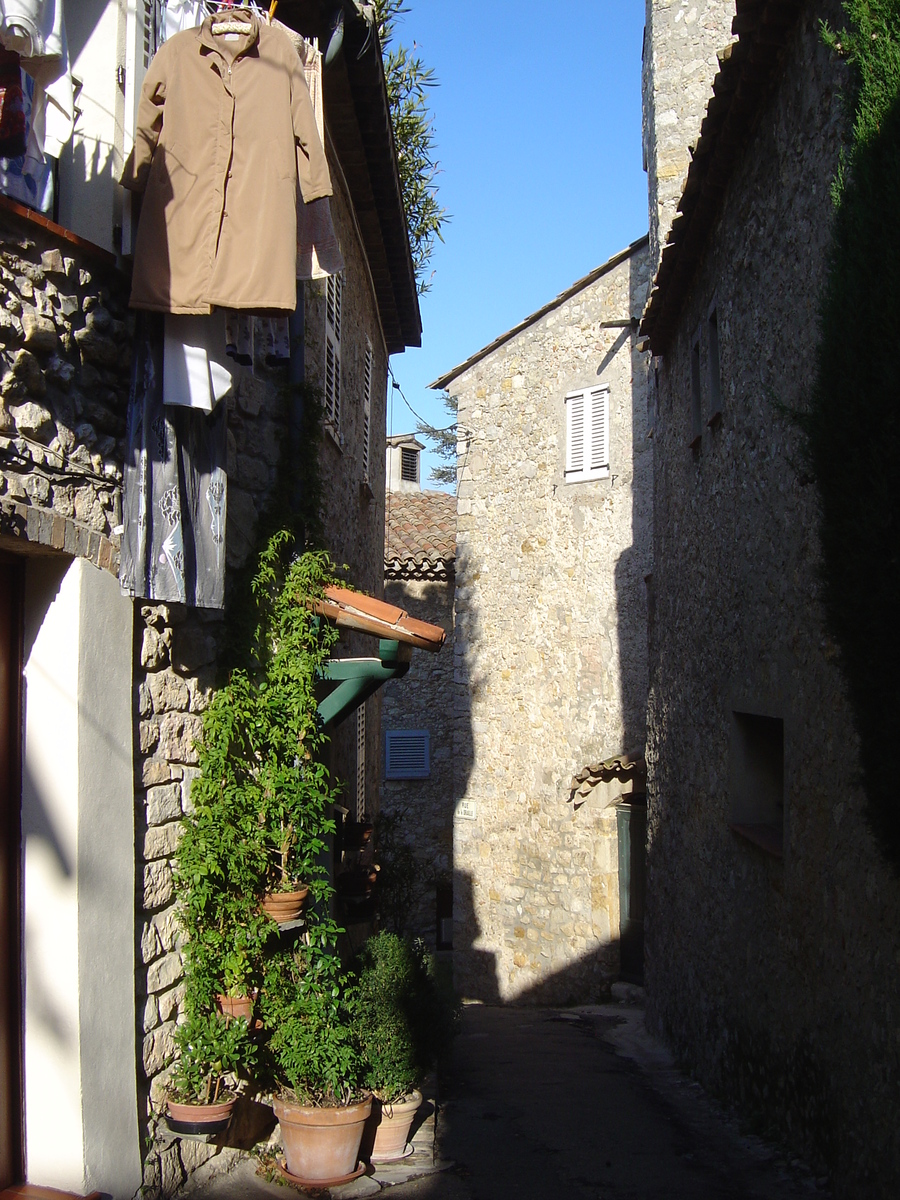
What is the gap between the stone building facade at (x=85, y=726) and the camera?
11.6 ft

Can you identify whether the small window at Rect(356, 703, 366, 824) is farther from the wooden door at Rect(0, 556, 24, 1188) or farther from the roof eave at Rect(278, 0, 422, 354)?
the wooden door at Rect(0, 556, 24, 1188)

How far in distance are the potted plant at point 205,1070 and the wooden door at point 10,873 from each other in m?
0.63

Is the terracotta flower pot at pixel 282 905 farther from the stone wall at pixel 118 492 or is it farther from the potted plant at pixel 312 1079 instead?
the stone wall at pixel 118 492

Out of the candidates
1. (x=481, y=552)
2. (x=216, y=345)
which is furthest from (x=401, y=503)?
(x=216, y=345)

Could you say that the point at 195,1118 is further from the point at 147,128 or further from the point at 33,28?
the point at 33,28

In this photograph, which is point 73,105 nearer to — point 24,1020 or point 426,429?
point 24,1020

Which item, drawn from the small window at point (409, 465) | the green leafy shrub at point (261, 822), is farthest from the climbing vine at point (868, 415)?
the small window at point (409, 465)

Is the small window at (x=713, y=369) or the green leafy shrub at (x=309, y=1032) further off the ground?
the small window at (x=713, y=369)

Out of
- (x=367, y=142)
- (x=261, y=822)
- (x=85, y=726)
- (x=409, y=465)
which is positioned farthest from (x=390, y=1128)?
(x=409, y=465)

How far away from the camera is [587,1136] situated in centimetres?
599

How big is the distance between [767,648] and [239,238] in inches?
135

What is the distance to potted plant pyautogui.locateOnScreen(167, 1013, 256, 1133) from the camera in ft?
13.0

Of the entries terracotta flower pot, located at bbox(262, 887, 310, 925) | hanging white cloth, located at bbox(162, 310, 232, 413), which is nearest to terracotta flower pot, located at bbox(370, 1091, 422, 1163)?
terracotta flower pot, located at bbox(262, 887, 310, 925)

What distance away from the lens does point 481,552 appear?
14.2m
